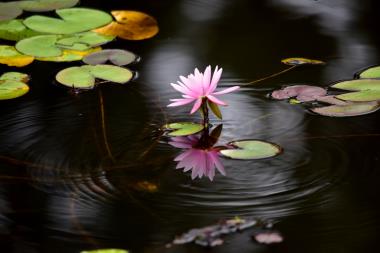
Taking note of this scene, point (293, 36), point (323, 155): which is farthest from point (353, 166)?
point (293, 36)

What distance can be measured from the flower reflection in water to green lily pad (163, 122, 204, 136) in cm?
1

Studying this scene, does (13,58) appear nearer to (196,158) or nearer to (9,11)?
(9,11)

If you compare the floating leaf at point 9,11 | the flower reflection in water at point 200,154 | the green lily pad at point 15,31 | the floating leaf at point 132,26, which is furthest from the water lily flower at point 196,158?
the floating leaf at point 9,11

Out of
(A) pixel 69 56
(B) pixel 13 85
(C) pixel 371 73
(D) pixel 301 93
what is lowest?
(B) pixel 13 85

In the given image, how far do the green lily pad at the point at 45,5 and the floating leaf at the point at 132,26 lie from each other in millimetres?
186

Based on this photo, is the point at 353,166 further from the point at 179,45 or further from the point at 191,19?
the point at 191,19

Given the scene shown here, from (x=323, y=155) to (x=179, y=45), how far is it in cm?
80

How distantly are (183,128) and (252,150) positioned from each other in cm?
19

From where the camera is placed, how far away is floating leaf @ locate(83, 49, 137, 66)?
2092mm

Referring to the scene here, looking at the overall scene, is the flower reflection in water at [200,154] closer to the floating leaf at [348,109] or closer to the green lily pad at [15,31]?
the floating leaf at [348,109]

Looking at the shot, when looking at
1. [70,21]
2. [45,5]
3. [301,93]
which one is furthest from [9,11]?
[301,93]

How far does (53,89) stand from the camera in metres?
1.99

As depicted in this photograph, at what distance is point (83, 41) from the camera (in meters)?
2.25

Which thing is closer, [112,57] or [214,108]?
[214,108]
